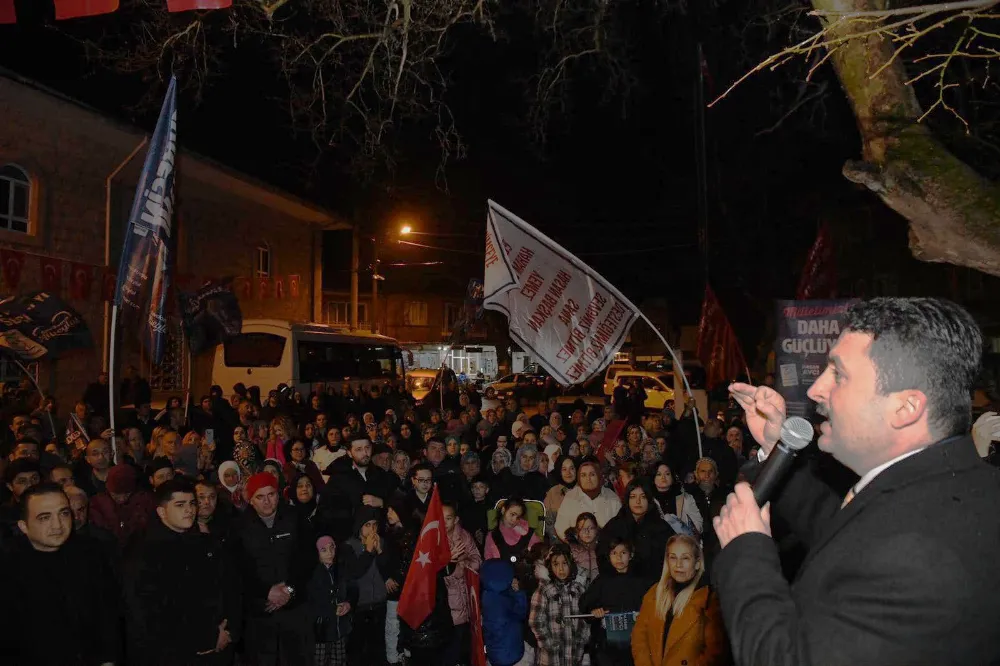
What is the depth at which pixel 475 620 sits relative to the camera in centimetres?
615

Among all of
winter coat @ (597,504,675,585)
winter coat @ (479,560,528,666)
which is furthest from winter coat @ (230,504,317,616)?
winter coat @ (597,504,675,585)

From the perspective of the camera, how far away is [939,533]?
1617 millimetres

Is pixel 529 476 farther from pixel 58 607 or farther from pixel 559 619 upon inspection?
pixel 58 607

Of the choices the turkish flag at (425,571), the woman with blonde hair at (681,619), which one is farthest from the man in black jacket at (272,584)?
the woman with blonde hair at (681,619)

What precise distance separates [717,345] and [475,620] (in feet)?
26.5

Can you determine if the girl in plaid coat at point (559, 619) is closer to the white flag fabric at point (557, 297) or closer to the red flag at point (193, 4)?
the white flag fabric at point (557, 297)

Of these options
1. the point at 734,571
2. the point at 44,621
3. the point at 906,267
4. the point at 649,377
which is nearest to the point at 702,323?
the point at 44,621

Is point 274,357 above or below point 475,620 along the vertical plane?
above

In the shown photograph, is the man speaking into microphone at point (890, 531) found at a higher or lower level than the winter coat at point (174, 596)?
higher

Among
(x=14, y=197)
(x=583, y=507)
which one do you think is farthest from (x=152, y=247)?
(x=14, y=197)

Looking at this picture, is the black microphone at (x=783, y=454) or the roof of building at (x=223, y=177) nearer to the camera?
the black microphone at (x=783, y=454)

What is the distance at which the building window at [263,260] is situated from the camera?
86.3 feet

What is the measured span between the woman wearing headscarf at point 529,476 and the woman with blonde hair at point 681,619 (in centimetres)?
361

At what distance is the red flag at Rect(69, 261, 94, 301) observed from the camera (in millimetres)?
16562
